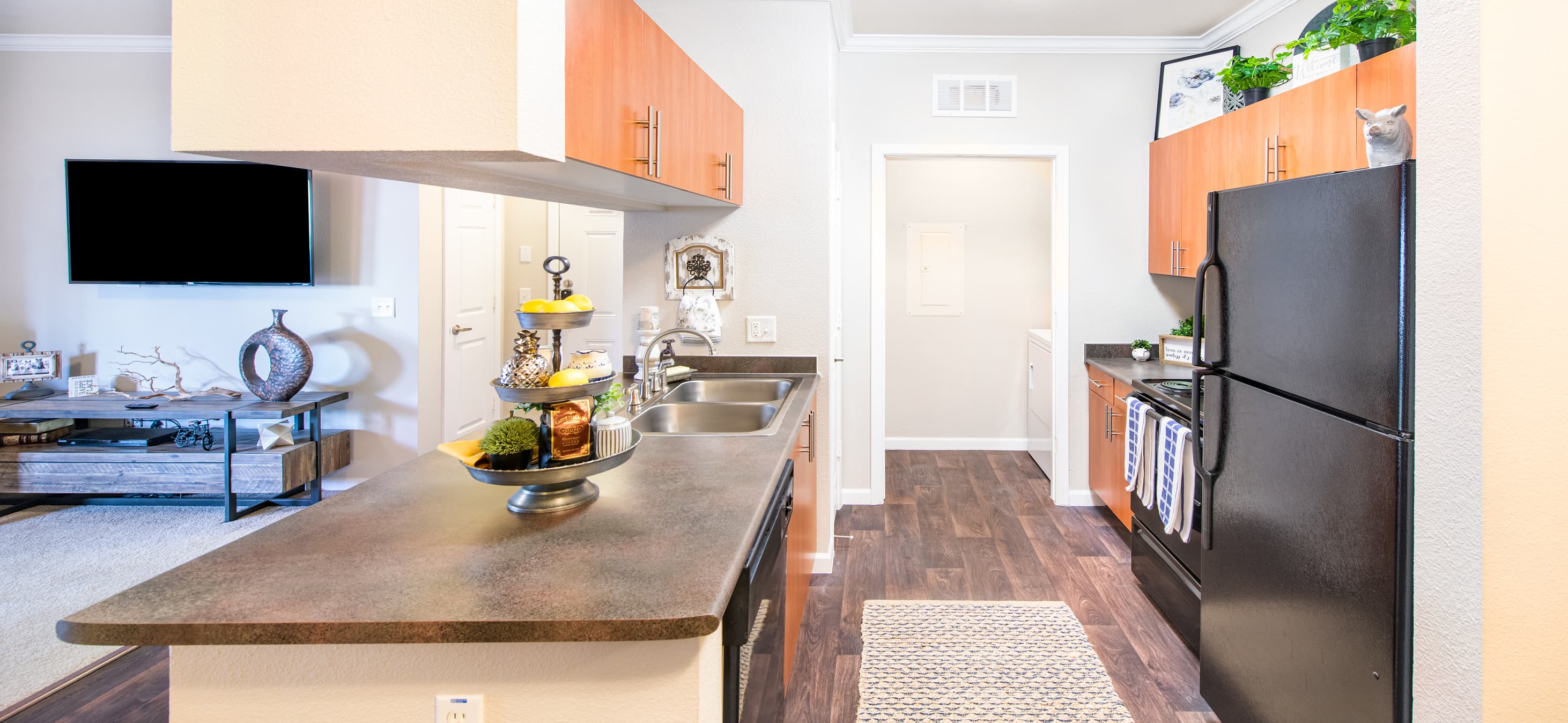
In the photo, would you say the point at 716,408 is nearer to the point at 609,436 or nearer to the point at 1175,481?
the point at 609,436

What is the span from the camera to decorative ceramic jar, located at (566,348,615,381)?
148 cm

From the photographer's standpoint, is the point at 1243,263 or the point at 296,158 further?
the point at 1243,263

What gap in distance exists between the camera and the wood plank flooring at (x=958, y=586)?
7.91 feet

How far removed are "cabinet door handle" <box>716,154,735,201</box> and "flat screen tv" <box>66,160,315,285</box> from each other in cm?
265

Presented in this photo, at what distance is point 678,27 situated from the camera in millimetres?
3334

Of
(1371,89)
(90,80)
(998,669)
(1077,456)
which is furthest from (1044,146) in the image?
(90,80)

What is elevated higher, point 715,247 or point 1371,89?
point 1371,89

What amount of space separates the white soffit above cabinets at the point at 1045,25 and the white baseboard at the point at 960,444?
269 cm

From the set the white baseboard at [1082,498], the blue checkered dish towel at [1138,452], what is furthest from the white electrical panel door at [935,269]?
the blue checkered dish towel at [1138,452]

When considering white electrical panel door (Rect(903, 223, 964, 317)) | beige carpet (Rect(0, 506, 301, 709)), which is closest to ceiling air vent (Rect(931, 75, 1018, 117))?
white electrical panel door (Rect(903, 223, 964, 317))

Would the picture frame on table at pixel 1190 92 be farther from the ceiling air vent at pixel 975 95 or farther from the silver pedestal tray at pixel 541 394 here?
the silver pedestal tray at pixel 541 394

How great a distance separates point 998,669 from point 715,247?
186 cm

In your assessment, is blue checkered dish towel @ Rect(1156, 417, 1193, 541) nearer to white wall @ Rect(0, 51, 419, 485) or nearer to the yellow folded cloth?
the yellow folded cloth

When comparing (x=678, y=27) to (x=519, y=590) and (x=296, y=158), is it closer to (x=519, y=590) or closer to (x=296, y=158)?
(x=296, y=158)
